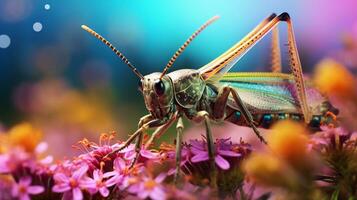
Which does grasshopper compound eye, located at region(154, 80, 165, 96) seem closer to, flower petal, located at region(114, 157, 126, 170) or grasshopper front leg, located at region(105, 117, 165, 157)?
grasshopper front leg, located at region(105, 117, 165, 157)

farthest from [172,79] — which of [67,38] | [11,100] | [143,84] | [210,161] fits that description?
[67,38]

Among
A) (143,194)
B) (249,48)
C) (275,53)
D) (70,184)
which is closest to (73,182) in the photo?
(70,184)

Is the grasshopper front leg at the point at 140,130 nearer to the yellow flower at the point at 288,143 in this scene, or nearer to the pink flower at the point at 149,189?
the pink flower at the point at 149,189

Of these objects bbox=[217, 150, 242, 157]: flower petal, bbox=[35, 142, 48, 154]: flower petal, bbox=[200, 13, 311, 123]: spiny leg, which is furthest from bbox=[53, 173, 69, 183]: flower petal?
bbox=[200, 13, 311, 123]: spiny leg

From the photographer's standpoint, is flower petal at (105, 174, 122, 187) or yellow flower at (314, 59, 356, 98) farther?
flower petal at (105, 174, 122, 187)

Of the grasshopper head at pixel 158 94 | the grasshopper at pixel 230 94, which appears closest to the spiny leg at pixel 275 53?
the grasshopper at pixel 230 94

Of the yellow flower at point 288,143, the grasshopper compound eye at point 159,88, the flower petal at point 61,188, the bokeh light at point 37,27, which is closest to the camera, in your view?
the yellow flower at point 288,143
